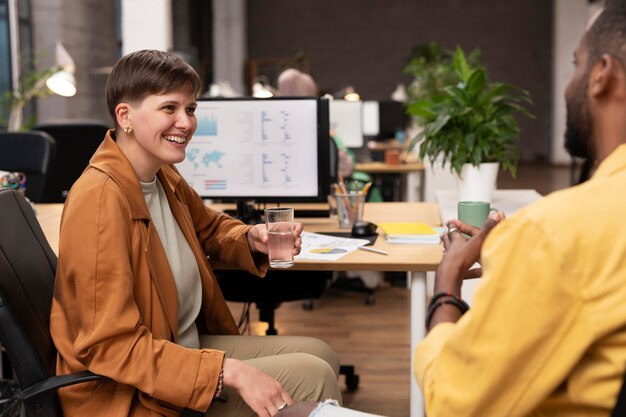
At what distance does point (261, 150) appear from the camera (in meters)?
2.54

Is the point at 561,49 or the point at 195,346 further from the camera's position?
the point at 561,49

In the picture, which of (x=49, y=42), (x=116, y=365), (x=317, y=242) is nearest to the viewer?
(x=116, y=365)

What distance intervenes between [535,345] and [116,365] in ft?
2.73

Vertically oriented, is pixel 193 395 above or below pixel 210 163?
below

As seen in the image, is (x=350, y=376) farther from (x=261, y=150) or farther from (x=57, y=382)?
(x=57, y=382)

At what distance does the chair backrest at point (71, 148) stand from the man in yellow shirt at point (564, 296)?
11.6 ft

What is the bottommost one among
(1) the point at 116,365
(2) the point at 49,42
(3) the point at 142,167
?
(1) the point at 116,365

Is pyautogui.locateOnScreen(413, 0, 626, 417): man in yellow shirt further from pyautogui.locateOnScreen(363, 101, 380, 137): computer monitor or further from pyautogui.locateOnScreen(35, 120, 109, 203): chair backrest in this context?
pyautogui.locateOnScreen(363, 101, 380, 137): computer monitor

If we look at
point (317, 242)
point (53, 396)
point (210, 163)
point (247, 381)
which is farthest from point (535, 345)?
point (210, 163)

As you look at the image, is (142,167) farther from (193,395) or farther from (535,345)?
(535,345)

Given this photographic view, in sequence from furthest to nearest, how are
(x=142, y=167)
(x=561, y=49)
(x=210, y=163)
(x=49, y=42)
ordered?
1. (x=561, y=49)
2. (x=49, y=42)
3. (x=210, y=163)
4. (x=142, y=167)

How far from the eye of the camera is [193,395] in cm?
141

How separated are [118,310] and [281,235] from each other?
0.61 m

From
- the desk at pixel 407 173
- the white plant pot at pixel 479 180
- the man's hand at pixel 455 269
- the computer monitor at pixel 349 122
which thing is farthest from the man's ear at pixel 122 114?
the computer monitor at pixel 349 122
